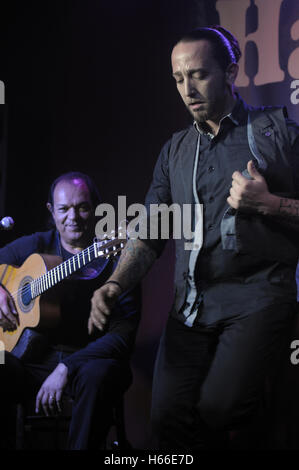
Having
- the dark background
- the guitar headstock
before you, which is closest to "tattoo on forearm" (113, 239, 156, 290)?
the guitar headstock

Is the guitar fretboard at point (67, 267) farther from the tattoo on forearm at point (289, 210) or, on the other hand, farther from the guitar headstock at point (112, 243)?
the tattoo on forearm at point (289, 210)

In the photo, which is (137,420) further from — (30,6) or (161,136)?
(30,6)

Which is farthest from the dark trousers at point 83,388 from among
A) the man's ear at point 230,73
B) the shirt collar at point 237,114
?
the man's ear at point 230,73

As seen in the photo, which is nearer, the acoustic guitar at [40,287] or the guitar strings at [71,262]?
the guitar strings at [71,262]

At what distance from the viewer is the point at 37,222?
12.3 ft

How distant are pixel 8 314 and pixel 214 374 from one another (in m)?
1.61

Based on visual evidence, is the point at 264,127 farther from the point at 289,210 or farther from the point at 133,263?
the point at 133,263

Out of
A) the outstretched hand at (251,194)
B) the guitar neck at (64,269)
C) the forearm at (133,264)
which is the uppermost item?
the outstretched hand at (251,194)

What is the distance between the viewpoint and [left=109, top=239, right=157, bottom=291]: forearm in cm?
209

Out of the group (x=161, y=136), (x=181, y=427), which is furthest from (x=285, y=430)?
(x=161, y=136)

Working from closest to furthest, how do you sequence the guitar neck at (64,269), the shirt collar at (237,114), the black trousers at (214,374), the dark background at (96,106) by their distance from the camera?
the black trousers at (214,374) < the shirt collar at (237,114) < the guitar neck at (64,269) < the dark background at (96,106)

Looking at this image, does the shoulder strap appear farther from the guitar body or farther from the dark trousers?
the guitar body

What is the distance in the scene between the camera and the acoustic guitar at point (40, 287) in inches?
108

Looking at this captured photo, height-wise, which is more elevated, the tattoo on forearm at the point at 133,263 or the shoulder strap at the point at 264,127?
the shoulder strap at the point at 264,127
